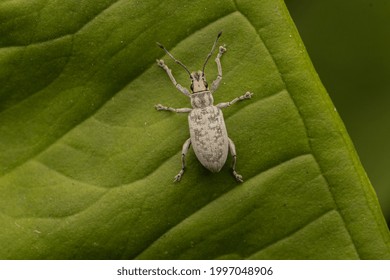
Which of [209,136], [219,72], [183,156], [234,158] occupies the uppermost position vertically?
[219,72]

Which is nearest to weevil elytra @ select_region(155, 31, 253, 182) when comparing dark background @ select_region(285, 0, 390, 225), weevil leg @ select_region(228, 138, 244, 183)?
weevil leg @ select_region(228, 138, 244, 183)

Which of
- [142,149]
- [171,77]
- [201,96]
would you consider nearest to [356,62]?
[201,96]

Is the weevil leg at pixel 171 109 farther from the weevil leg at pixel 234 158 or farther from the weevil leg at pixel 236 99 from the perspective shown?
the weevil leg at pixel 234 158

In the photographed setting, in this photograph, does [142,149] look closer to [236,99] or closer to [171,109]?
[171,109]

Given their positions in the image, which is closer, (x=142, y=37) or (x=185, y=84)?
(x=142, y=37)

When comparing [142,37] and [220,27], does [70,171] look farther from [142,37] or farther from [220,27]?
[220,27]

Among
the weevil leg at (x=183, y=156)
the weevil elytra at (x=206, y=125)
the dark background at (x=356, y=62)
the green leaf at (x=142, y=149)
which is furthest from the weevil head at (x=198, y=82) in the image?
the dark background at (x=356, y=62)
